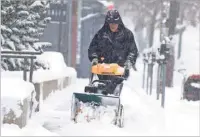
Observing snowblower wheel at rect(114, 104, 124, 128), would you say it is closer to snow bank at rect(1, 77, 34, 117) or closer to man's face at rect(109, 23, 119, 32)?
man's face at rect(109, 23, 119, 32)

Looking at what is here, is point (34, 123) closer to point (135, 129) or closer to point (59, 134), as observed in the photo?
point (59, 134)

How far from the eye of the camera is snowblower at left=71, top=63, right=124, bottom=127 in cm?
876

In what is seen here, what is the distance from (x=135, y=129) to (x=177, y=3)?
50.9ft

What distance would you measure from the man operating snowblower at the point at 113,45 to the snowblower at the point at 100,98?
0.19 m

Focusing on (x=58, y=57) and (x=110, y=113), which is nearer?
(x=110, y=113)

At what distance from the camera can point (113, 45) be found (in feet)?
30.2

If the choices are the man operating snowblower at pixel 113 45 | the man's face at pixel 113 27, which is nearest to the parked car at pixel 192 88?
the man operating snowblower at pixel 113 45

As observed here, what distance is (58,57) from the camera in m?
15.3

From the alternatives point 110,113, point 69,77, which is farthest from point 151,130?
point 69,77

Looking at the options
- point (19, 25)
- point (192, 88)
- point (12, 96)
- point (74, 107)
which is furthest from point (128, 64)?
point (192, 88)

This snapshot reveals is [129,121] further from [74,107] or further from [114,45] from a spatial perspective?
[114,45]

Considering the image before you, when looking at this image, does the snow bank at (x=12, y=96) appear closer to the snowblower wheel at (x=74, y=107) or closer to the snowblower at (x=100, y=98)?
the snowblower wheel at (x=74, y=107)

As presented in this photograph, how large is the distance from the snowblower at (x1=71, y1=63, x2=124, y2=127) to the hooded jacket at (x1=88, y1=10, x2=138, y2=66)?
47cm

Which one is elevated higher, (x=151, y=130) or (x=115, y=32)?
(x=115, y=32)
